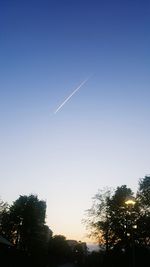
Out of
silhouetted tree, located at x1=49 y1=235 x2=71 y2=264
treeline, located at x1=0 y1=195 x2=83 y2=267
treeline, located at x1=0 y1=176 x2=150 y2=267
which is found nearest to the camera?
treeline, located at x1=0 y1=176 x2=150 y2=267

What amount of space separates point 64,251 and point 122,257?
73439 millimetres

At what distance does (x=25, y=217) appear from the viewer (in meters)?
76.6

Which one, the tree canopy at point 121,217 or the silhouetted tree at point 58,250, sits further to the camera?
the silhouetted tree at point 58,250

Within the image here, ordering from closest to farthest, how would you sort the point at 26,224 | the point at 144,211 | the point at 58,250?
the point at 144,211
the point at 26,224
the point at 58,250

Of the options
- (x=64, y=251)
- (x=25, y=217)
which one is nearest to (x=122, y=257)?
(x=25, y=217)

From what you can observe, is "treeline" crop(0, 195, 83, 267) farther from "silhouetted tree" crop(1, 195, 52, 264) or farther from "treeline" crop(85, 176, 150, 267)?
"treeline" crop(85, 176, 150, 267)

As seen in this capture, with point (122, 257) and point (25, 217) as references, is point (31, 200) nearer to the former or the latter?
point (25, 217)

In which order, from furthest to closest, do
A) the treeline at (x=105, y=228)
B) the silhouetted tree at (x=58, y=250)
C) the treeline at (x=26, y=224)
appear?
1. the silhouetted tree at (x=58, y=250)
2. the treeline at (x=26, y=224)
3. the treeline at (x=105, y=228)

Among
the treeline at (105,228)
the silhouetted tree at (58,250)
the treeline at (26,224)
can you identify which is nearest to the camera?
the treeline at (105,228)

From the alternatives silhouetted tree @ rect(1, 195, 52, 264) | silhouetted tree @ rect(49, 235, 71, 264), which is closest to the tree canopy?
silhouetted tree @ rect(1, 195, 52, 264)

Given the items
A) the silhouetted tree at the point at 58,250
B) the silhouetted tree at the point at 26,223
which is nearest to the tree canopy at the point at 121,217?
the silhouetted tree at the point at 26,223

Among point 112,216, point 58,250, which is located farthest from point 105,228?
point 58,250

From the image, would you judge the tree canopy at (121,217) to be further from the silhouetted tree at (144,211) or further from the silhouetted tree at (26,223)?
the silhouetted tree at (26,223)

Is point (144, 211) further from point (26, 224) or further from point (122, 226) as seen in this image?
point (26, 224)
